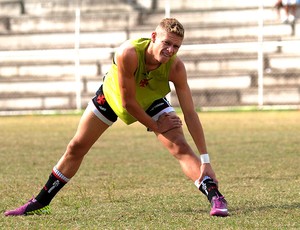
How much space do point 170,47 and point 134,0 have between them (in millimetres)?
19587

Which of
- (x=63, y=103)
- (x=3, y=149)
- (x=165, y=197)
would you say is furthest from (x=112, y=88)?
(x=63, y=103)

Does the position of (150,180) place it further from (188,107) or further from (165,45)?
(165,45)

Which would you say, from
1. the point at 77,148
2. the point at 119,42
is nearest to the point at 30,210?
the point at 77,148

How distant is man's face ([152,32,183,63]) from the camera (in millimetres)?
6793

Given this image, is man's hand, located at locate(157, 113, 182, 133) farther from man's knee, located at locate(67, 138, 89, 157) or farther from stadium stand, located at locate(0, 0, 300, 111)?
stadium stand, located at locate(0, 0, 300, 111)

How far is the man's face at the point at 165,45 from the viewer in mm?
6793

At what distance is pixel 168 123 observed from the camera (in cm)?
727

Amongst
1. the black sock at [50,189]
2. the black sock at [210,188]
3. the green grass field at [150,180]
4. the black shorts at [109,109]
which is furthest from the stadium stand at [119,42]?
the black sock at [210,188]

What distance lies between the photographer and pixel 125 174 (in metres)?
10.4

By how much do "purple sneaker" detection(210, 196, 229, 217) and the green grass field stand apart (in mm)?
73

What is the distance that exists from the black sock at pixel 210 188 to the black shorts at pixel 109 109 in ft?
2.09

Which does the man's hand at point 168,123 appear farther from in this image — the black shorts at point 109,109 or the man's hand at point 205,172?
the man's hand at point 205,172

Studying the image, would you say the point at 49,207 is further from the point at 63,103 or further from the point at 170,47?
the point at 63,103

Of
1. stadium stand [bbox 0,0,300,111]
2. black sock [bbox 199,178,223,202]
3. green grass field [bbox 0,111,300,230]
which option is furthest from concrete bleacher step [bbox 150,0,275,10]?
black sock [bbox 199,178,223,202]
